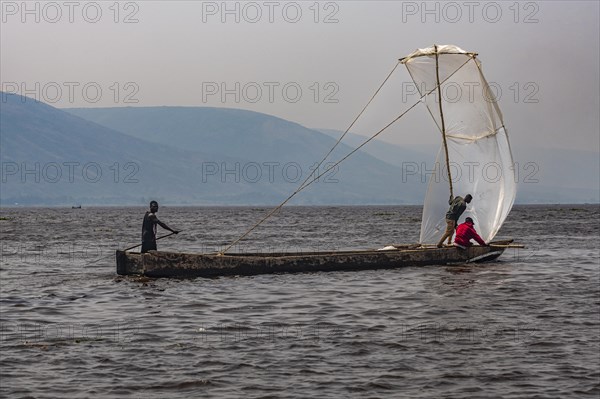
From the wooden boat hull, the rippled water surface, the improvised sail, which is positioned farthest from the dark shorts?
the improvised sail

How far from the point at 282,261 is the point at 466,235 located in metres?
7.25

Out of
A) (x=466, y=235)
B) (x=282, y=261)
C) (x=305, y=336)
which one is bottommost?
(x=305, y=336)

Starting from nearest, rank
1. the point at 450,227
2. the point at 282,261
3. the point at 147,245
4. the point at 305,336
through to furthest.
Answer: the point at 305,336
the point at 147,245
the point at 282,261
the point at 450,227

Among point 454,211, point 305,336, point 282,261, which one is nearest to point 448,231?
point 454,211

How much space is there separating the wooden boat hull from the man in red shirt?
0.23m

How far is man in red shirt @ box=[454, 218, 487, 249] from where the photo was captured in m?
31.4

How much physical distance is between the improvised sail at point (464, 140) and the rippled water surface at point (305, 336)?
4.20 m

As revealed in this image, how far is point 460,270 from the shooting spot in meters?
29.9

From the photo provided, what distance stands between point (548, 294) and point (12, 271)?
20.2 m

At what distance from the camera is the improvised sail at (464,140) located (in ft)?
106

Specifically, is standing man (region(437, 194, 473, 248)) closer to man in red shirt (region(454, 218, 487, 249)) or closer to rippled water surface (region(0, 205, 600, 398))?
man in red shirt (region(454, 218, 487, 249))

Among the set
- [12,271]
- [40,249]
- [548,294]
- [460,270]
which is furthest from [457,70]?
[40,249]

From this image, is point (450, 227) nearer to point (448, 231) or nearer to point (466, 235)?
point (448, 231)

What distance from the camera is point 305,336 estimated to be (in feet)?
56.6
